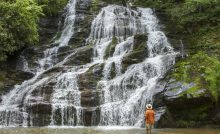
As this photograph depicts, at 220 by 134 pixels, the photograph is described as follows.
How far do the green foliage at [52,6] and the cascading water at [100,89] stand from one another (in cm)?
699

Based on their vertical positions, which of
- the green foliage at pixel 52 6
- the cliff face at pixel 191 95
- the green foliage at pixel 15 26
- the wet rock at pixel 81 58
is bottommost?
the cliff face at pixel 191 95

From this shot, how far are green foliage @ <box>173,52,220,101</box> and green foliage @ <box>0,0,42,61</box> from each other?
44.2 feet

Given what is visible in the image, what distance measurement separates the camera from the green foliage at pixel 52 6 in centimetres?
4048

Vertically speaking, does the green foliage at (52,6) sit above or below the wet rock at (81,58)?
above

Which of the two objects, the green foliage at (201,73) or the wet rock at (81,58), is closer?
the green foliage at (201,73)

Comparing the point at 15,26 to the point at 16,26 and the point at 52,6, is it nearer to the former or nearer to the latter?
the point at 16,26

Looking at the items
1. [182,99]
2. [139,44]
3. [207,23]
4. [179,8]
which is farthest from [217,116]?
[179,8]

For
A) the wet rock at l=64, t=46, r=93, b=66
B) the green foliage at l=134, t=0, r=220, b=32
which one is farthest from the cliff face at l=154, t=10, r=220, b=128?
the green foliage at l=134, t=0, r=220, b=32

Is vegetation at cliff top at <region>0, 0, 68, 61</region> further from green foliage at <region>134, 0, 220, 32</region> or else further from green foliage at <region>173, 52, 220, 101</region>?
green foliage at <region>173, 52, 220, 101</region>

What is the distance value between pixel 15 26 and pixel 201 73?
15825 mm

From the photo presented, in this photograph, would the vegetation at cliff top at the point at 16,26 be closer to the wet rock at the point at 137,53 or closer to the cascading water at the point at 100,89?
the cascading water at the point at 100,89

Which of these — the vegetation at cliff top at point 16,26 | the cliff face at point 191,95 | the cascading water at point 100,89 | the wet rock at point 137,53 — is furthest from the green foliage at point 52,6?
the cliff face at point 191,95

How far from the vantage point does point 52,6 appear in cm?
4144

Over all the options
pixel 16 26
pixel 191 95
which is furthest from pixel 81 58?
pixel 191 95
